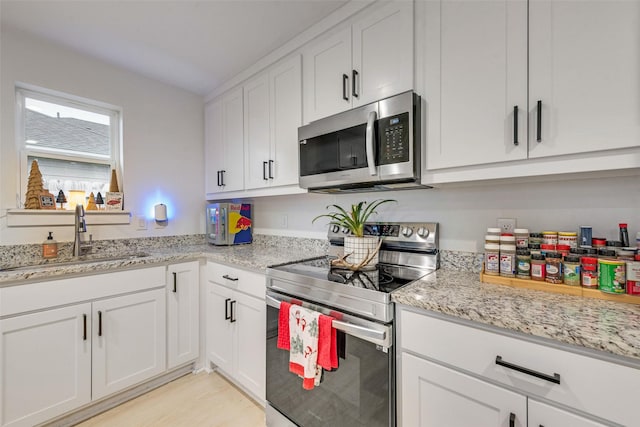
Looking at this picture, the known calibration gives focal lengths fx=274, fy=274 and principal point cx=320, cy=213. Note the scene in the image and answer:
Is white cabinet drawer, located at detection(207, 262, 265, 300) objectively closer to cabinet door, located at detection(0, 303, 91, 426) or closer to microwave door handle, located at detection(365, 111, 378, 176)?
cabinet door, located at detection(0, 303, 91, 426)

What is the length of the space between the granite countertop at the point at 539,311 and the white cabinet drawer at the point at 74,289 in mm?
1671

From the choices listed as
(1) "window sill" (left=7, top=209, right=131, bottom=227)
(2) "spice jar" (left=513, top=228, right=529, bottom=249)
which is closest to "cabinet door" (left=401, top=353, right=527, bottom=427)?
(2) "spice jar" (left=513, top=228, right=529, bottom=249)

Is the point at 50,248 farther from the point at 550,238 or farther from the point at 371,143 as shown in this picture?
the point at 550,238

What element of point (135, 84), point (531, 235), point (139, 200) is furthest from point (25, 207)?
point (531, 235)

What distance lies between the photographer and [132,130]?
2.34 m

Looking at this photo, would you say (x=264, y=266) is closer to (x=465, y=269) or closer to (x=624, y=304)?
(x=465, y=269)

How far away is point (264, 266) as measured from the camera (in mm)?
1587

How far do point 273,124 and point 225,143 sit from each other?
0.72m

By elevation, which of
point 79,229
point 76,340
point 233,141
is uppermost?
point 233,141

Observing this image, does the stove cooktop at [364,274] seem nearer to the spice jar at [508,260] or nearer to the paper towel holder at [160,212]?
the spice jar at [508,260]

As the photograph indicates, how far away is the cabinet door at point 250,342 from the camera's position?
64.8 inches

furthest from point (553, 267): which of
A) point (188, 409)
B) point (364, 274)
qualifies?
point (188, 409)

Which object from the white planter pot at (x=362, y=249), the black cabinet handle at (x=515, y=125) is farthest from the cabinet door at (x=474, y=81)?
the white planter pot at (x=362, y=249)

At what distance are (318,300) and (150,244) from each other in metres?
1.86
